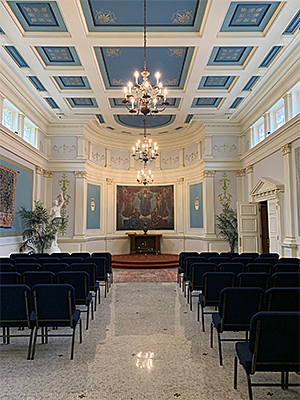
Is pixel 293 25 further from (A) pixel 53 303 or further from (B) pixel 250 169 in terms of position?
(A) pixel 53 303

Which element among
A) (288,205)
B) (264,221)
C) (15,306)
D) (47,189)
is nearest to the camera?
(15,306)

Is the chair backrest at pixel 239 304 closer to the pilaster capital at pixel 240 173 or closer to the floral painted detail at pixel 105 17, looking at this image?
the floral painted detail at pixel 105 17

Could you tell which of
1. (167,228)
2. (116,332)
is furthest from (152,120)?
(116,332)

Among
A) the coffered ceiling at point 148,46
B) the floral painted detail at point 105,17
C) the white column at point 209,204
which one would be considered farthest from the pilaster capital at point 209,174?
the floral painted detail at point 105,17

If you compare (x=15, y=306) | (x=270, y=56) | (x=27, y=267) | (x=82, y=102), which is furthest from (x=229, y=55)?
(x=15, y=306)

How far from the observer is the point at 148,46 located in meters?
7.42

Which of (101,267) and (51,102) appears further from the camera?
(51,102)

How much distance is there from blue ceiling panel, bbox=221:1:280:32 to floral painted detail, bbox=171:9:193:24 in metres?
0.82

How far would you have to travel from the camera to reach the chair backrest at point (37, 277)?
14.6 feet

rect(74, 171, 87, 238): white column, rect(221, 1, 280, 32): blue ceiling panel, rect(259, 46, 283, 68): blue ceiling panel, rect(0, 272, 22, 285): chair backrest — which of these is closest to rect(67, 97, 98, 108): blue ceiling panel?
rect(74, 171, 87, 238): white column

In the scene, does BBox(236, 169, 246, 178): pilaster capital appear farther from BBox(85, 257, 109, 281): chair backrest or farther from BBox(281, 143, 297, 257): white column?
BBox(85, 257, 109, 281): chair backrest

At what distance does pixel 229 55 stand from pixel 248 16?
157 cm

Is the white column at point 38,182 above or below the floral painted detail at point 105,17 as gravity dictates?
below

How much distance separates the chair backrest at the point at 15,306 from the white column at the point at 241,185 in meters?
10.5
